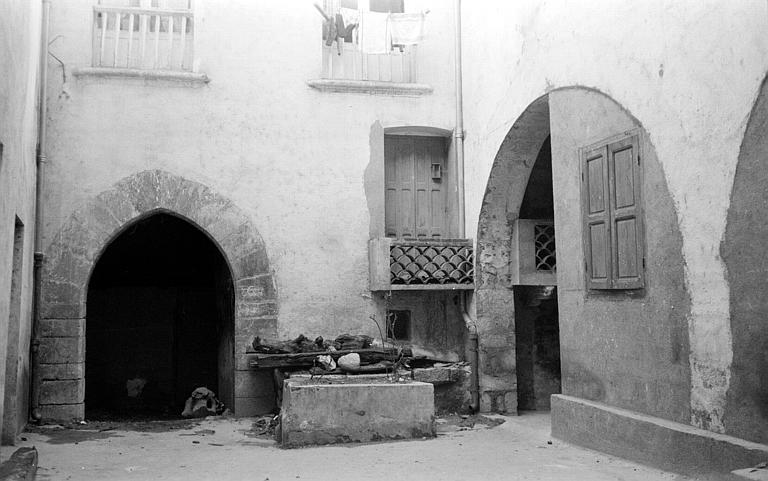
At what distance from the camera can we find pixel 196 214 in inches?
351

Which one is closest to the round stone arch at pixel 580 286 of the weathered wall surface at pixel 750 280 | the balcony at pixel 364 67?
the weathered wall surface at pixel 750 280

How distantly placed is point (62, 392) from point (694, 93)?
691cm

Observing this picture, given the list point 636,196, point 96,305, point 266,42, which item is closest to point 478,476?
point 636,196

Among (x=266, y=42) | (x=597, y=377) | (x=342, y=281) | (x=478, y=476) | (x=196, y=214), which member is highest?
(x=266, y=42)

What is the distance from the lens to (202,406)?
29.8ft

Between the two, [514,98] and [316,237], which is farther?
[316,237]

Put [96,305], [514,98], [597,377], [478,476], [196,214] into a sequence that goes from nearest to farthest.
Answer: [478,476], [597,377], [514,98], [196,214], [96,305]

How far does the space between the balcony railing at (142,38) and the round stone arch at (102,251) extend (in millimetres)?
1347

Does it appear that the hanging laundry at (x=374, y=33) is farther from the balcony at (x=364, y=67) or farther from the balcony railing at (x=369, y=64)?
the balcony railing at (x=369, y=64)

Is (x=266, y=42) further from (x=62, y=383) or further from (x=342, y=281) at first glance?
(x=62, y=383)

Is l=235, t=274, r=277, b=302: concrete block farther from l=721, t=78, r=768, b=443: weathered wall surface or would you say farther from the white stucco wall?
l=721, t=78, r=768, b=443: weathered wall surface

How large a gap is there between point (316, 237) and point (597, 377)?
4.06 m

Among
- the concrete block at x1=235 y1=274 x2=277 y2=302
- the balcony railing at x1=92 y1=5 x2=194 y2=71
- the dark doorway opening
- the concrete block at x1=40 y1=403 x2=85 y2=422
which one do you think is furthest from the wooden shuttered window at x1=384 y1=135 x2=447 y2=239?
the concrete block at x1=40 y1=403 x2=85 y2=422

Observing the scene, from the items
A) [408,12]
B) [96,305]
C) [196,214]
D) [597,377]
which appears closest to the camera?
[597,377]
